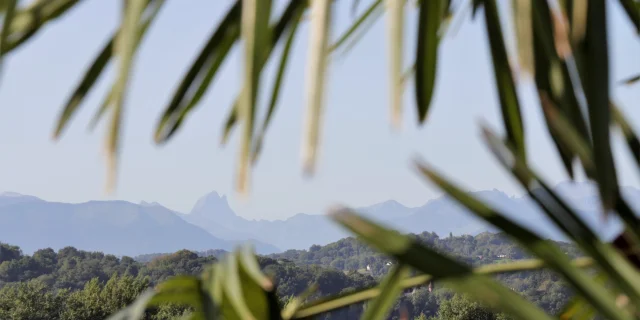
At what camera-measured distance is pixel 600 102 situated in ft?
1.38

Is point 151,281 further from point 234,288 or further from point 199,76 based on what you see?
point 234,288

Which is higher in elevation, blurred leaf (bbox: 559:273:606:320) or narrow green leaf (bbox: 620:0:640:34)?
narrow green leaf (bbox: 620:0:640:34)

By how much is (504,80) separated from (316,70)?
0.25 m

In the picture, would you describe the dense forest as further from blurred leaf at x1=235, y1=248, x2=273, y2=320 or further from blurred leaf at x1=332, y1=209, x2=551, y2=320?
blurred leaf at x1=332, y1=209, x2=551, y2=320

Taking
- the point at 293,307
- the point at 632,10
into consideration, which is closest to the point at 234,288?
the point at 293,307

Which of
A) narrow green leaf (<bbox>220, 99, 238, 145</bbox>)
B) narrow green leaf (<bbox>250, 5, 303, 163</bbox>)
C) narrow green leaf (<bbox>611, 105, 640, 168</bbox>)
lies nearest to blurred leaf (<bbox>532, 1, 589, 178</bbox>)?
narrow green leaf (<bbox>611, 105, 640, 168</bbox>)

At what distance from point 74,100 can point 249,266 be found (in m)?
0.25

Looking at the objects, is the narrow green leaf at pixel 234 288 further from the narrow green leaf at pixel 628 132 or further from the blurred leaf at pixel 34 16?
the narrow green leaf at pixel 628 132

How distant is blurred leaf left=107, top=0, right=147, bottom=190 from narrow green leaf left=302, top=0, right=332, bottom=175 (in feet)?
0.37

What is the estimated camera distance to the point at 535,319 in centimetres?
37

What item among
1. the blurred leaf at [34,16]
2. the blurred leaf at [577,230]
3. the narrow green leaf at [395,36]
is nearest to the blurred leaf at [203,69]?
the blurred leaf at [34,16]

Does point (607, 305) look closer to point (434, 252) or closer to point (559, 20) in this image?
point (434, 252)

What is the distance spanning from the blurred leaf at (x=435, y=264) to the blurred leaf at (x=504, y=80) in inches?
10.5

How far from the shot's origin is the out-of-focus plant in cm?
38
